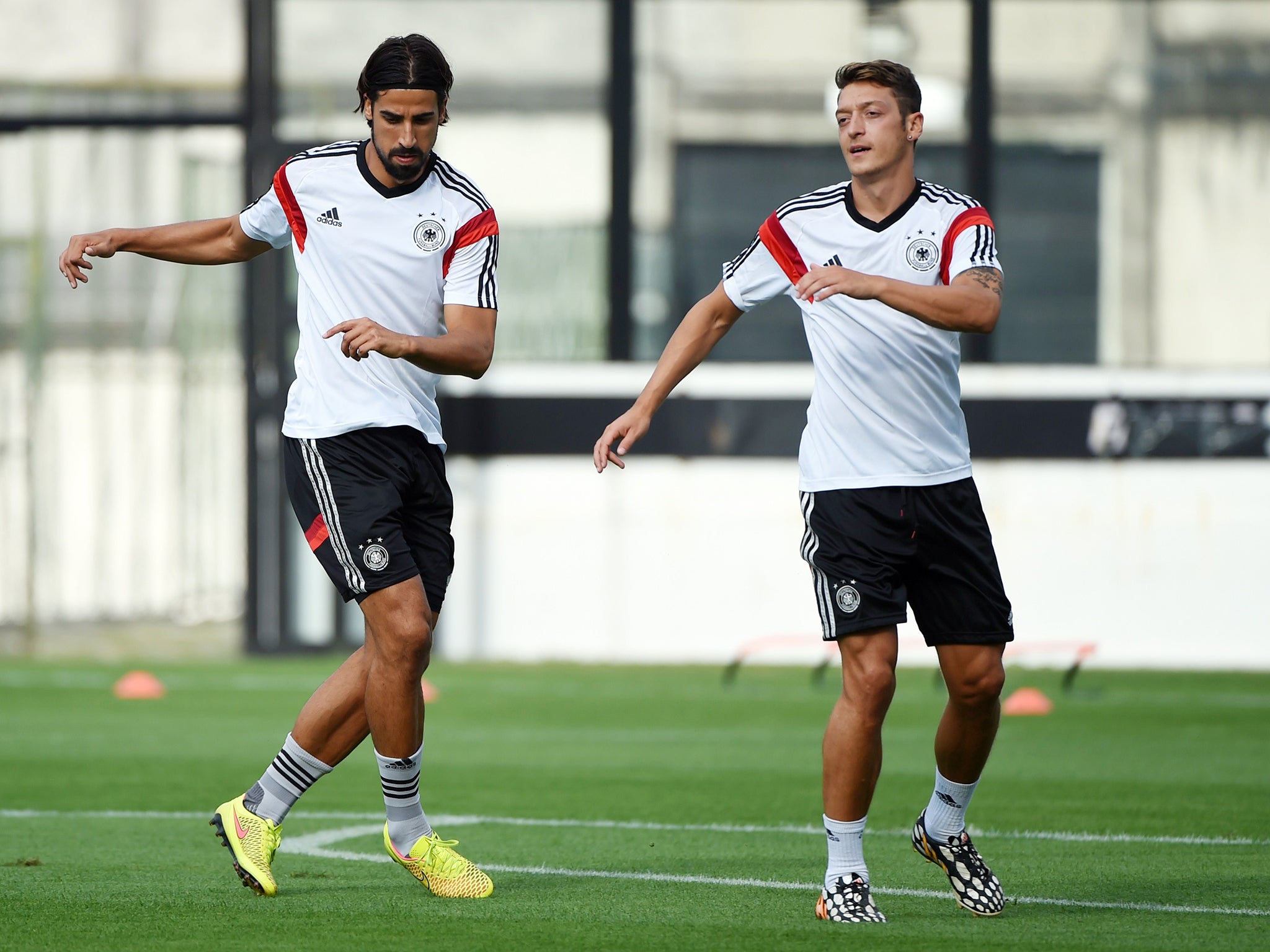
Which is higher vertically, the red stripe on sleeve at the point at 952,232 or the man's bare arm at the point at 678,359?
the red stripe on sleeve at the point at 952,232

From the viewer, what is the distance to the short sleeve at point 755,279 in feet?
15.5

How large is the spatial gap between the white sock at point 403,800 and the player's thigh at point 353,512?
1.43 ft

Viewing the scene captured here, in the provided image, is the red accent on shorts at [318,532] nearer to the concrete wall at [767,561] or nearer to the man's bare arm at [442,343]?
the man's bare arm at [442,343]

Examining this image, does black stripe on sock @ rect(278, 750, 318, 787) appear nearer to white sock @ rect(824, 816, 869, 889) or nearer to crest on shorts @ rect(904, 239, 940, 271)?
white sock @ rect(824, 816, 869, 889)

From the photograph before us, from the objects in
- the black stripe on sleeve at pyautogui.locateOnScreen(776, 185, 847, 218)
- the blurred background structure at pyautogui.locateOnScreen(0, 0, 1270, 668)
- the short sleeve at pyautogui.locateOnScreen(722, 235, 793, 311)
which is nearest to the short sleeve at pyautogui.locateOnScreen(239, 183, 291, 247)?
the short sleeve at pyautogui.locateOnScreen(722, 235, 793, 311)

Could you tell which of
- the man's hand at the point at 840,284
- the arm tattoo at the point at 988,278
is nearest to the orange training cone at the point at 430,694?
the arm tattoo at the point at 988,278

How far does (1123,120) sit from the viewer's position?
13.4m

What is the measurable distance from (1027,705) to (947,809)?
16.8ft

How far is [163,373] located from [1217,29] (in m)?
8.05

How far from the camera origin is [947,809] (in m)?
4.64

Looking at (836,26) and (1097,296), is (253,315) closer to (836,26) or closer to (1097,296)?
Answer: (836,26)

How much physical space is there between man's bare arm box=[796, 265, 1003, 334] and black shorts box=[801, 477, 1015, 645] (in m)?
0.50

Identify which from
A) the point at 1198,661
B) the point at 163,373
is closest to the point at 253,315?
the point at 163,373

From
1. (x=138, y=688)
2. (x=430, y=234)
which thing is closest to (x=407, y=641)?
(x=430, y=234)
